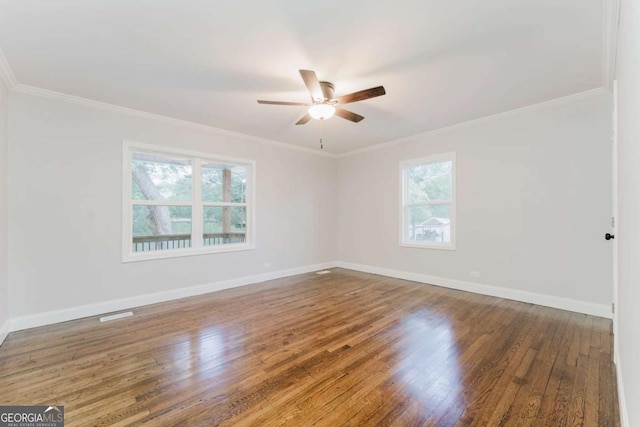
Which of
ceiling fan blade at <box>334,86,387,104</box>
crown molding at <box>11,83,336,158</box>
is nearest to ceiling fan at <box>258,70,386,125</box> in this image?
ceiling fan blade at <box>334,86,387,104</box>

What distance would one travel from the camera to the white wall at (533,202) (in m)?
3.33

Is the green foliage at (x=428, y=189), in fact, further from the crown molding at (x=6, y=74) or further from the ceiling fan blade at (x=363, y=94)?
the crown molding at (x=6, y=74)

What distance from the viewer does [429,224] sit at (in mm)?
5016

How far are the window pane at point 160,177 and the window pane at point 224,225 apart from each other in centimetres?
51

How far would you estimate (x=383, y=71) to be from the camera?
2775 millimetres

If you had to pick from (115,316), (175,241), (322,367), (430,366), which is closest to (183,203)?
(175,241)

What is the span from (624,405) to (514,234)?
2694 mm

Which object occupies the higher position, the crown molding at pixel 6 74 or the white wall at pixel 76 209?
the crown molding at pixel 6 74

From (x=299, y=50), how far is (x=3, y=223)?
137 inches

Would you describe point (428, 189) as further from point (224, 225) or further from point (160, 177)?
point (160, 177)

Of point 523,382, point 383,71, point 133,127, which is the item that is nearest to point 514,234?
point 523,382

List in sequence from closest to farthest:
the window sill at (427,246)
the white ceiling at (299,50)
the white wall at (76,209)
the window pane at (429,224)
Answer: the white ceiling at (299,50) < the white wall at (76,209) < the window sill at (427,246) < the window pane at (429,224)

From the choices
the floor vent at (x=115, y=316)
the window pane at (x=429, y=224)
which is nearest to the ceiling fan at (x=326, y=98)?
the window pane at (x=429, y=224)

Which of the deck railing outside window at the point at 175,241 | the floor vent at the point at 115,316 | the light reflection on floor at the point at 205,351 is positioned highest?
the deck railing outside window at the point at 175,241
